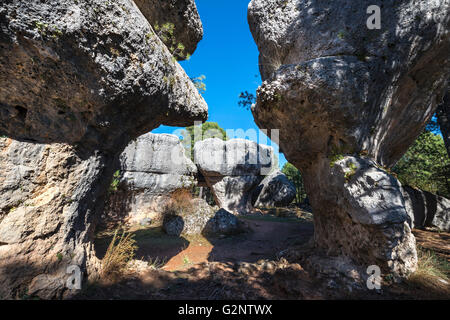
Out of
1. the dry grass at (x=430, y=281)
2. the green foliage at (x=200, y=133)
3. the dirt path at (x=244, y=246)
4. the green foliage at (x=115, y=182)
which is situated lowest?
the dirt path at (x=244, y=246)

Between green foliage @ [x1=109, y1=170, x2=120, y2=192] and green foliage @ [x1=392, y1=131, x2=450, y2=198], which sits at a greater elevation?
green foliage @ [x1=392, y1=131, x2=450, y2=198]

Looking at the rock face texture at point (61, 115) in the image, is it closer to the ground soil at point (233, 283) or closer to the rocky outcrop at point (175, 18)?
the ground soil at point (233, 283)

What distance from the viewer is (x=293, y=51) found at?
4840mm

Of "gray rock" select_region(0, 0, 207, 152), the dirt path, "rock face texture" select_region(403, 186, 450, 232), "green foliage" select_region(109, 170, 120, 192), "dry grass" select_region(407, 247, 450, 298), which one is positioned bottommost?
the dirt path

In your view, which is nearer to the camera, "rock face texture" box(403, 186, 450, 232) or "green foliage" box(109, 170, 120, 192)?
"rock face texture" box(403, 186, 450, 232)

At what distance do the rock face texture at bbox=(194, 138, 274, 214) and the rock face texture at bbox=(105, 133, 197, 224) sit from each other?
2100 mm

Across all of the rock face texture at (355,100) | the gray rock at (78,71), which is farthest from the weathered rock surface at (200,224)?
the gray rock at (78,71)

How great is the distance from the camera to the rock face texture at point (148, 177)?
9914 mm

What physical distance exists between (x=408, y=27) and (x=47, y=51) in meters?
6.06

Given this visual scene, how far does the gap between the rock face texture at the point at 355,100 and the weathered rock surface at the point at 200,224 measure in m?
3.95

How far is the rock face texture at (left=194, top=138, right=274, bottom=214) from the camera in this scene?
1364 centimetres

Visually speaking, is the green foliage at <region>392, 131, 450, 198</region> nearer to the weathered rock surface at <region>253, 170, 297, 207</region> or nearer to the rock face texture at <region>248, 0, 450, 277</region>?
the rock face texture at <region>248, 0, 450, 277</region>

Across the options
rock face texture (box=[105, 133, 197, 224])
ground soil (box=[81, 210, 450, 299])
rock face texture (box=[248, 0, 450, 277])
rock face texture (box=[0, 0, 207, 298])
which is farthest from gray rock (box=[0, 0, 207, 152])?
rock face texture (box=[105, 133, 197, 224])
